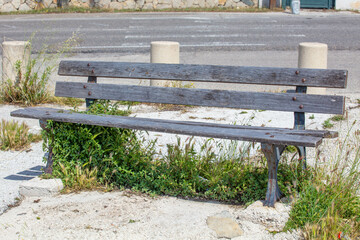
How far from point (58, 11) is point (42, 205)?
15.0 metres

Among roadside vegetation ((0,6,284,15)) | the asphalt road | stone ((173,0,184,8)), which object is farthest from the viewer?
stone ((173,0,184,8))

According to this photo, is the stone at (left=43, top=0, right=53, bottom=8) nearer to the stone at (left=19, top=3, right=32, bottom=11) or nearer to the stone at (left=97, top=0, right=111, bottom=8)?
the stone at (left=19, top=3, right=32, bottom=11)

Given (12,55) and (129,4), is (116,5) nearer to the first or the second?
(129,4)

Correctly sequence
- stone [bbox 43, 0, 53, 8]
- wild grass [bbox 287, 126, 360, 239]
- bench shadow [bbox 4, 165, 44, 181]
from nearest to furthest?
wild grass [bbox 287, 126, 360, 239], bench shadow [bbox 4, 165, 44, 181], stone [bbox 43, 0, 53, 8]

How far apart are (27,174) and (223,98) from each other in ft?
6.16

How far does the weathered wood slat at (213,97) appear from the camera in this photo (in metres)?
3.95

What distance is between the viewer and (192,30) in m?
14.1

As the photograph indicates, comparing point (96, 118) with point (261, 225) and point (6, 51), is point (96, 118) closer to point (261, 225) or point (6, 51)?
point (261, 225)

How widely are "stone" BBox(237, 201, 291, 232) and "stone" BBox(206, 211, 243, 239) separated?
0.09 m

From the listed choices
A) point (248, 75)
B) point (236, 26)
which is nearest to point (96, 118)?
point (248, 75)

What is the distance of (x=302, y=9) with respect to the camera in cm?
1936

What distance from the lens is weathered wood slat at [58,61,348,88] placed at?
3996mm

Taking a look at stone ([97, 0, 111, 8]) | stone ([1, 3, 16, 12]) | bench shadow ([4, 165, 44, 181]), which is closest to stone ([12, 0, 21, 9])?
stone ([1, 3, 16, 12])

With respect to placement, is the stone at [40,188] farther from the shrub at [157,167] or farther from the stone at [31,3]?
the stone at [31,3]
